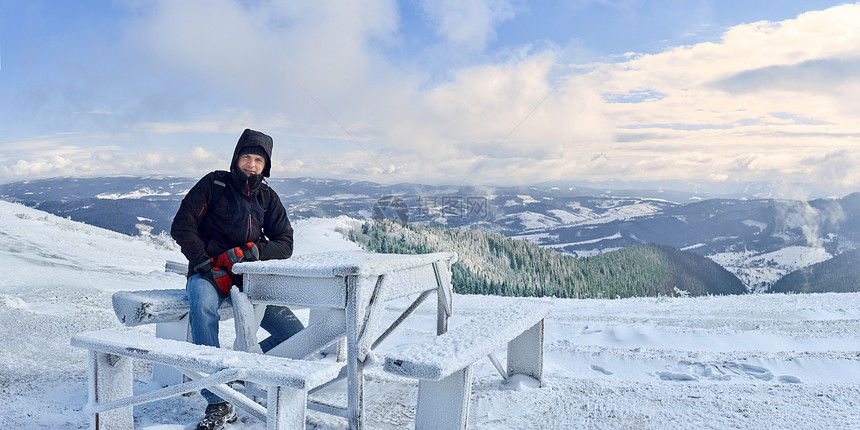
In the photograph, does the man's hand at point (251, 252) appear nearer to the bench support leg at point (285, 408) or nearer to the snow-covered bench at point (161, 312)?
the snow-covered bench at point (161, 312)

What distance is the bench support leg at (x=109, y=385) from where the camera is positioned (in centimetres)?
288

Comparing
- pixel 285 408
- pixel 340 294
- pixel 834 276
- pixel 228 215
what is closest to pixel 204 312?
pixel 228 215

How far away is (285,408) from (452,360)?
0.84 m

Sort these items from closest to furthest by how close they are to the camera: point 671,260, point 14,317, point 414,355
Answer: point 414,355 < point 14,317 < point 671,260

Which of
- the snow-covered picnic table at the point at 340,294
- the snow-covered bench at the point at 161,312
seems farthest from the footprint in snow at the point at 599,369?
the snow-covered bench at the point at 161,312

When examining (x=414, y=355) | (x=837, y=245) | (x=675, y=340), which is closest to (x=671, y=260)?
(x=675, y=340)

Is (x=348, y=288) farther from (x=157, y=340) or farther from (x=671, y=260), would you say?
(x=671, y=260)

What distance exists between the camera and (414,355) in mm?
2537

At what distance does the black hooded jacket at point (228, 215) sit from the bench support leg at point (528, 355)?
219cm

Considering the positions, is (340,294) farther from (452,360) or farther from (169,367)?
(169,367)

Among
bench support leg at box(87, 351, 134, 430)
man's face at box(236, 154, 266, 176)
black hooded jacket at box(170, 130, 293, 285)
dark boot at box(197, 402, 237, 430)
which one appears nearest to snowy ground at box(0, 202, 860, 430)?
dark boot at box(197, 402, 237, 430)

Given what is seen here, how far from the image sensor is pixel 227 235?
3.86 m

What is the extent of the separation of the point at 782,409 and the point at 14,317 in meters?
7.65

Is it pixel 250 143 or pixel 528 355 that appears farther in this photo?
pixel 528 355
